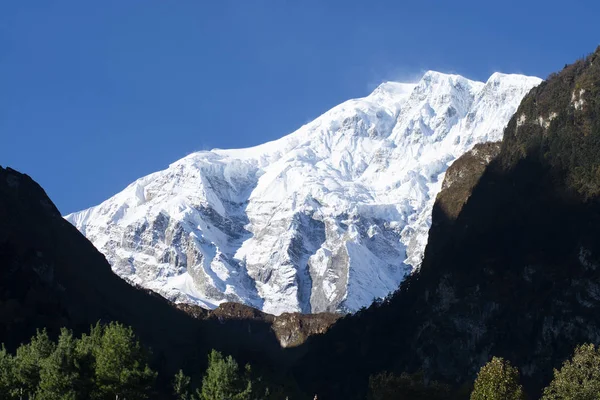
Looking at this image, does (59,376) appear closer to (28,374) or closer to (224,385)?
(28,374)

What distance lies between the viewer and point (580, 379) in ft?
274

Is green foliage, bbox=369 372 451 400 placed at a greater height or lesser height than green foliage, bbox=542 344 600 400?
greater

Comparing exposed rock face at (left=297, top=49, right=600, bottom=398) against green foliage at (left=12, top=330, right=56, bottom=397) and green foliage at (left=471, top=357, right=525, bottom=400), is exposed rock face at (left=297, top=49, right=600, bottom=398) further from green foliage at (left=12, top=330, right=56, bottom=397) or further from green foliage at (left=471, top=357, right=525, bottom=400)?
green foliage at (left=12, top=330, right=56, bottom=397)

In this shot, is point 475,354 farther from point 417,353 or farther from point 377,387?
point 377,387

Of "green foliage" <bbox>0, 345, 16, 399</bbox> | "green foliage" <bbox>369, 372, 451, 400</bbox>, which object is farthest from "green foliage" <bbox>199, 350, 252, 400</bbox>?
"green foliage" <bbox>369, 372, 451, 400</bbox>

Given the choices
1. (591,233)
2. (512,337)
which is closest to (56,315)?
(512,337)

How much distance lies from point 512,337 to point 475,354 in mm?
9120

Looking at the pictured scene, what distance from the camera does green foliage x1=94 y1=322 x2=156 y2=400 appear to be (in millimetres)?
92375

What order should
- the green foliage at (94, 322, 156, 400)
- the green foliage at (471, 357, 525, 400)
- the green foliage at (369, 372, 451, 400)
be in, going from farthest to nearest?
1. the green foliage at (369, 372, 451, 400)
2. the green foliage at (94, 322, 156, 400)
3. the green foliage at (471, 357, 525, 400)

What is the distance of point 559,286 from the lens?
571 feet

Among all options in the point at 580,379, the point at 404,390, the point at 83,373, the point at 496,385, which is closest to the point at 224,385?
the point at 83,373

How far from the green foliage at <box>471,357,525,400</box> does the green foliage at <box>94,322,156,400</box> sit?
29.2 meters

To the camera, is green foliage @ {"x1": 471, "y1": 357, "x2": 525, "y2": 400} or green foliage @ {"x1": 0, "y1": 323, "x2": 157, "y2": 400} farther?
green foliage @ {"x1": 0, "y1": 323, "x2": 157, "y2": 400}

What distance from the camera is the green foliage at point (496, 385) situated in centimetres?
8656
